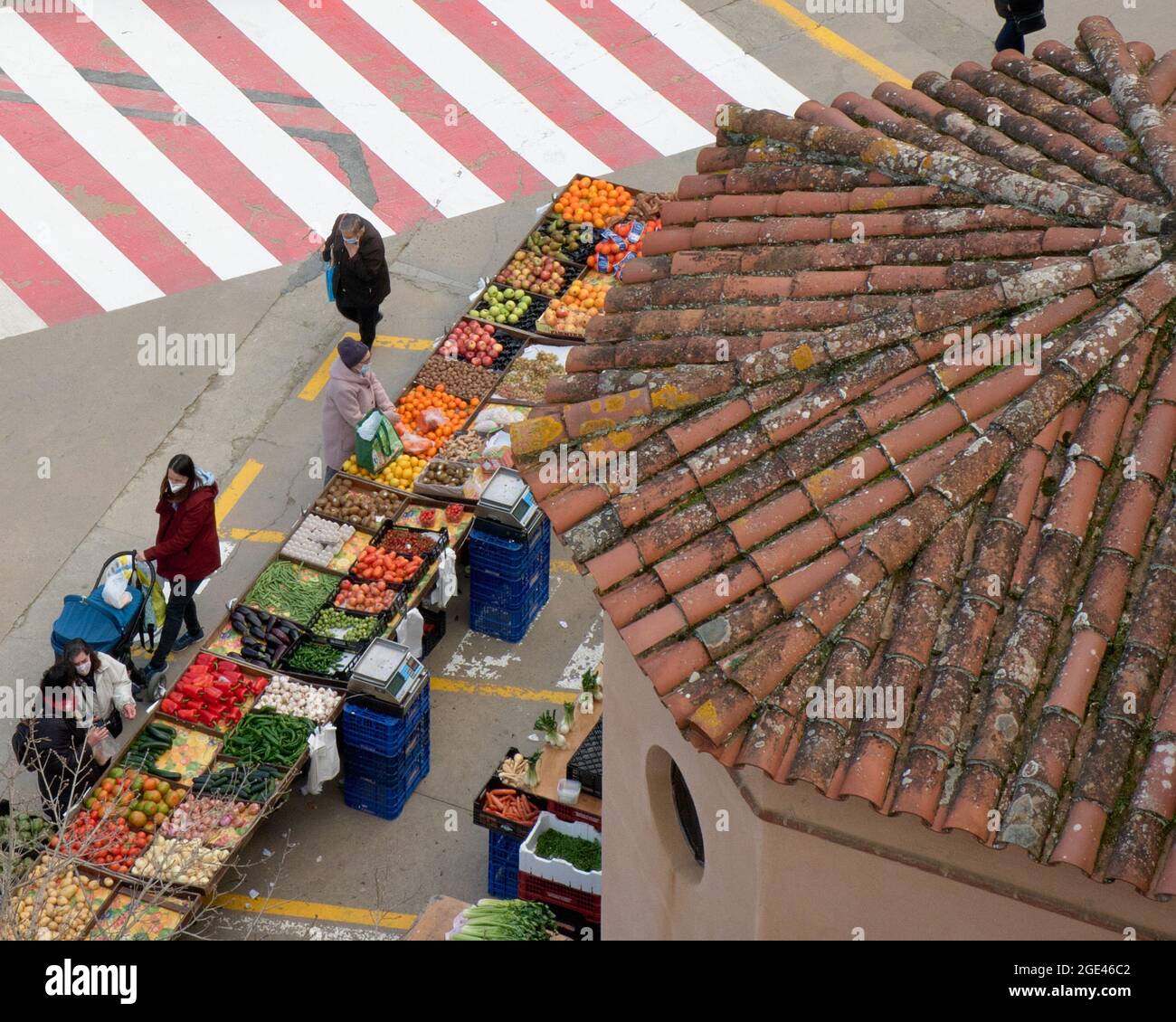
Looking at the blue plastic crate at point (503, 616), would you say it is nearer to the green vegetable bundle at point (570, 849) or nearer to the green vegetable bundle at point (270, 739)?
the green vegetable bundle at point (270, 739)

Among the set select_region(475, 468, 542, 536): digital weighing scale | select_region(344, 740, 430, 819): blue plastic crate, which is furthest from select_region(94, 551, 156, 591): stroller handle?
select_region(475, 468, 542, 536): digital weighing scale

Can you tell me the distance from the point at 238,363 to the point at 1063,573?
1052 centimetres

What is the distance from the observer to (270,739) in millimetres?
11625

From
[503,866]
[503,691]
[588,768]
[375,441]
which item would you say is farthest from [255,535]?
[588,768]

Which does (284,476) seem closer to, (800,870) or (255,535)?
(255,535)

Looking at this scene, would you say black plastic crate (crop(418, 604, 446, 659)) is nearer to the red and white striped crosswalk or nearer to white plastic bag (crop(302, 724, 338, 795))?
white plastic bag (crop(302, 724, 338, 795))

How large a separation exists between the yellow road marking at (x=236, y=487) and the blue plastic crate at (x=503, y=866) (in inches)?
165

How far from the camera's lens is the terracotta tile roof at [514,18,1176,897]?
640 centimetres

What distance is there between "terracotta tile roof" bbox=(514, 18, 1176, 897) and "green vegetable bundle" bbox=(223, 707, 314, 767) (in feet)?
14.8

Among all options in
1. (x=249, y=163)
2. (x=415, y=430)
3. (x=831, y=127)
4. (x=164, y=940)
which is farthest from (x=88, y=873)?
(x=249, y=163)

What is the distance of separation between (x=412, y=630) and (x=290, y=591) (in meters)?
0.99

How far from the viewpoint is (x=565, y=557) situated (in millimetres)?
14227

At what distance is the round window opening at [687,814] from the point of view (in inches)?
346

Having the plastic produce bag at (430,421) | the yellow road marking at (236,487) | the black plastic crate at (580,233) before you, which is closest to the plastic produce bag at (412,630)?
the plastic produce bag at (430,421)
